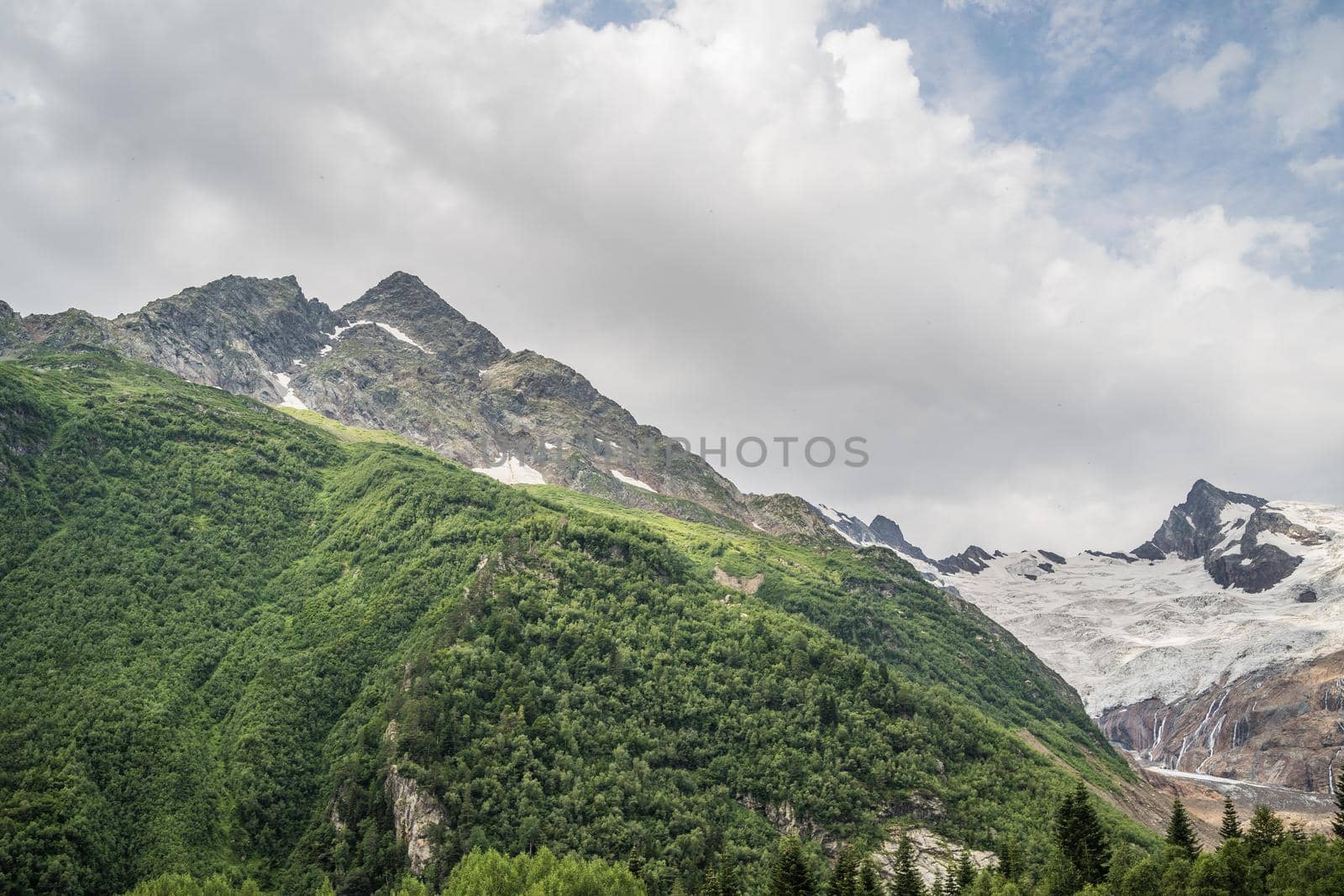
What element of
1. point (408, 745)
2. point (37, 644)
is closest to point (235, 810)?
point (408, 745)

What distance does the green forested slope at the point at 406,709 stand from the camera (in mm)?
118062

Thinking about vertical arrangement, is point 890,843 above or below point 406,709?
below

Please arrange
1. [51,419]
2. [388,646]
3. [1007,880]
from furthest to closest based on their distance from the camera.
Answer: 1. [51,419]
2. [388,646]
3. [1007,880]

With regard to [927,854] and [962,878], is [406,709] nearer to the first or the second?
[927,854]

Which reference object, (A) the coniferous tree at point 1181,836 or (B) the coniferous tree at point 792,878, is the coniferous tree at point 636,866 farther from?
(A) the coniferous tree at point 1181,836

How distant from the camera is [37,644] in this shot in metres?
136

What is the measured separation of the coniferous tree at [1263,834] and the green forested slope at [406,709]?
139 feet

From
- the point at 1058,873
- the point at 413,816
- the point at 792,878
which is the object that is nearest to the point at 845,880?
the point at 792,878

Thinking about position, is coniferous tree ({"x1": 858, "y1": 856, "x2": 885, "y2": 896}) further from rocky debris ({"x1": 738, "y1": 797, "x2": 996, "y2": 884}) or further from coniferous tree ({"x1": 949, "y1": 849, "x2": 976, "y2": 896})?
rocky debris ({"x1": 738, "y1": 797, "x2": 996, "y2": 884})

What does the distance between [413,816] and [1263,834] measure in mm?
107568

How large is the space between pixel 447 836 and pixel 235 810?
1403 inches

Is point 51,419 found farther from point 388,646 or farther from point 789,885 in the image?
point 789,885

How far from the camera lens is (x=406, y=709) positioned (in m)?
132

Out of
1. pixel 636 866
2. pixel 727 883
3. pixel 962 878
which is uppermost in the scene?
pixel 962 878
